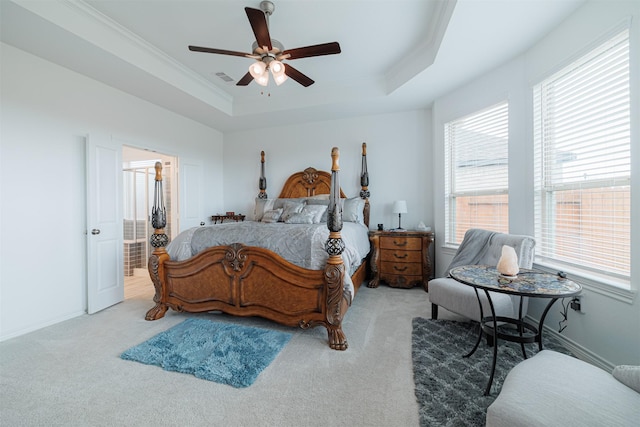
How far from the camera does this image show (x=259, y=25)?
203 cm

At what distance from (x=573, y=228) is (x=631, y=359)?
38.9 inches

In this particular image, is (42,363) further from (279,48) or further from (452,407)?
(279,48)

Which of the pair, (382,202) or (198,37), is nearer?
(198,37)

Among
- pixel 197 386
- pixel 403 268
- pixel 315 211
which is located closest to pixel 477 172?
pixel 403 268

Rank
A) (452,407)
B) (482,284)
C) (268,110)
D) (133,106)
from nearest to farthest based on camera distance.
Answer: (452,407) → (482,284) → (133,106) → (268,110)

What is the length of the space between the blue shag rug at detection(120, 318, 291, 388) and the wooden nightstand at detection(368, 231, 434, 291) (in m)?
2.01

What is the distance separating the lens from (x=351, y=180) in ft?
15.5

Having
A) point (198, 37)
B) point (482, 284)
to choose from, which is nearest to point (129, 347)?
point (482, 284)

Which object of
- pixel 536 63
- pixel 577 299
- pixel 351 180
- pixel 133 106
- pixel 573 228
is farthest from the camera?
pixel 351 180

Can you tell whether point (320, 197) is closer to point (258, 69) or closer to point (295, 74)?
point (295, 74)

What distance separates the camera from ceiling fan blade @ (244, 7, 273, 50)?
1.88 meters

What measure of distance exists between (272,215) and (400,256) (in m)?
2.02

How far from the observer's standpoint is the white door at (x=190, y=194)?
459 cm

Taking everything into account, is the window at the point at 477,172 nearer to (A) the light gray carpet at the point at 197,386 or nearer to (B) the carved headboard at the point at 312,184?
(B) the carved headboard at the point at 312,184
